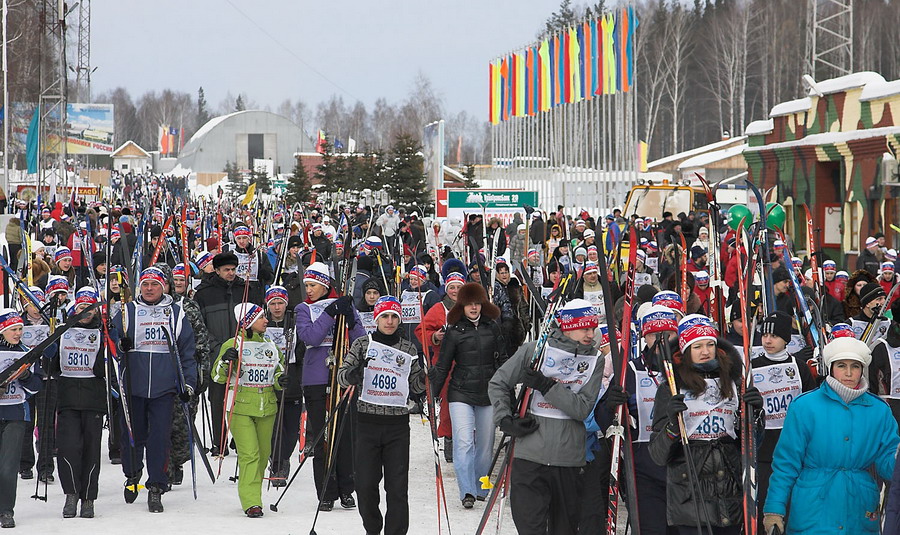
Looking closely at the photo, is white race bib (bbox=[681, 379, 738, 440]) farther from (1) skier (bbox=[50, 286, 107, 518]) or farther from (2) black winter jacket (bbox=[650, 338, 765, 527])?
(1) skier (bbox=[50, 286, 107, 518])

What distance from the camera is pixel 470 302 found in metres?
8.49

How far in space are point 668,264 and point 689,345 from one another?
8.78 metres

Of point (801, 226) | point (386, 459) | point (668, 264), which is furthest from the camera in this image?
point (801, 226)

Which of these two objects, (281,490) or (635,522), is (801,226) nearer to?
(281,490)

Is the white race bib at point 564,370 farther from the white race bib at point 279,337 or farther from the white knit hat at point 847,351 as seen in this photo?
the white race bib at point 279,337

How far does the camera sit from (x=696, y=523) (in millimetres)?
5707

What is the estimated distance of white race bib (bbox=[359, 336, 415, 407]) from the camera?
7516 mm

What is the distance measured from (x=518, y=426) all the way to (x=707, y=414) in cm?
98

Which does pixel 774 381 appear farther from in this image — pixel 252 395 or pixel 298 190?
pixel 298 190

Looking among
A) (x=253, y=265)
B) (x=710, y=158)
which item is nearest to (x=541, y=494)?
(x=253, y=265)

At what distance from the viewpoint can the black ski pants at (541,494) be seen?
248 inches

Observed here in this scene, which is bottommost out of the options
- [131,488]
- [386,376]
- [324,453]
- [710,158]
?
[131,488]

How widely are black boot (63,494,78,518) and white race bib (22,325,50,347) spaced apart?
1155mm

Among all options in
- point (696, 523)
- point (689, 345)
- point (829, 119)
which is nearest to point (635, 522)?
point (696, 523)
